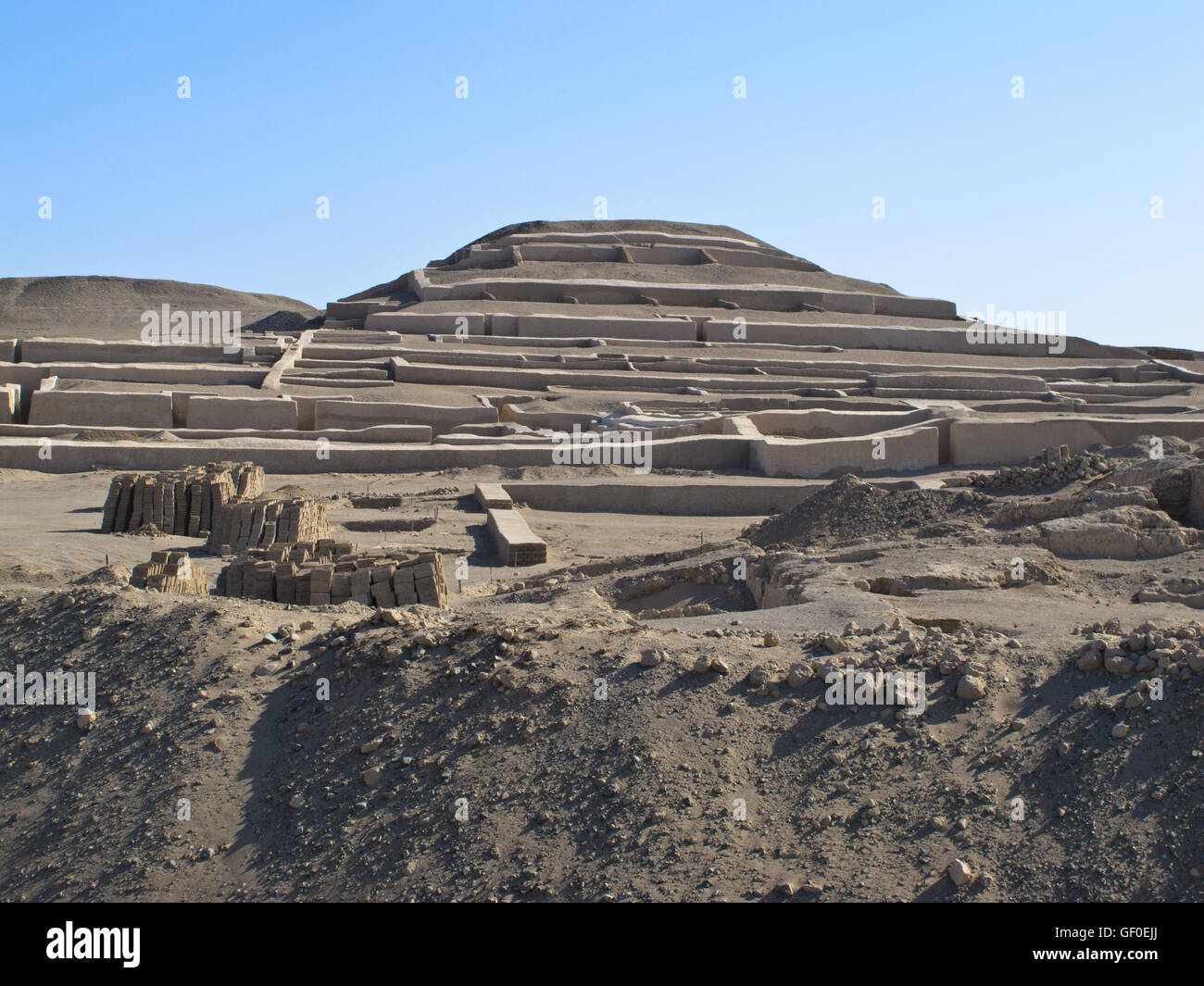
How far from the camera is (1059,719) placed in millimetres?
4094

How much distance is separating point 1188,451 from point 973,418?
578cm

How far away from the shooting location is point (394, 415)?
55.5ft

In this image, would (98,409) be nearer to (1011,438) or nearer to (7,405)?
(7,405)

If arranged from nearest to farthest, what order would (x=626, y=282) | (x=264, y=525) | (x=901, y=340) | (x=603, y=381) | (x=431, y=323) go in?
(x=264, y=525), (x=603, y=381), (x=431, y=323), (x=901, y=340), (x=626, y=282)

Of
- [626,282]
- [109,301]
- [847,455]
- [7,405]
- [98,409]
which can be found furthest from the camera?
[109,301]

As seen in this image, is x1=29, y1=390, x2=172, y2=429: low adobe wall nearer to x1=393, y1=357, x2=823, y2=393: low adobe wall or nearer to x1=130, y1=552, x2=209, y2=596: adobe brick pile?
x1=393, y1=357, x2=823, y2=393: low adobe wall

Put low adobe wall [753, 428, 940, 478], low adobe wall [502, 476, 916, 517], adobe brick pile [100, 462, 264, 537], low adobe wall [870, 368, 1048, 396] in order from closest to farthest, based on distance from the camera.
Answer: adobe brick pile [100, 462, 264, 537]
low adobe wall [502, 476, 916, 517]
low adobe wall [753, 428, 940, 478]
low adobe wall [870, 368, 1048, 396]

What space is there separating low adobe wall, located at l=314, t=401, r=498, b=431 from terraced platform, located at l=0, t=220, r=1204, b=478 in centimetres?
3

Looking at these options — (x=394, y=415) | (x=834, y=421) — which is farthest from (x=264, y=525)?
(x=834, y=421)

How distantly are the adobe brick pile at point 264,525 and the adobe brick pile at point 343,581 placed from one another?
194 cm

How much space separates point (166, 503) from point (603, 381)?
11.4m

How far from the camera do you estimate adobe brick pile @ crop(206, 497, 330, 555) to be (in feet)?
30.0

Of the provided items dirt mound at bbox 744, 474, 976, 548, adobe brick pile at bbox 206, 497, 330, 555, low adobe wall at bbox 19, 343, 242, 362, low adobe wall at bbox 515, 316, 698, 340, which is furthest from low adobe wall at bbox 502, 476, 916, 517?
low adobe wall at bbox 515, 316, 698, 340

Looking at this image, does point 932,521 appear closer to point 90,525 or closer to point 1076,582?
point 1076,582
